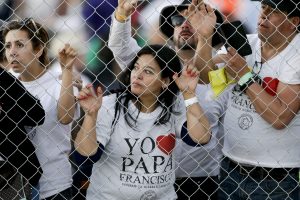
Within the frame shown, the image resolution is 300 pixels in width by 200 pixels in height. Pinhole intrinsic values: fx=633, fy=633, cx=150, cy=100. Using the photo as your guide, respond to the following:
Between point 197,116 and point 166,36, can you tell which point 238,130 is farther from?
point 166,36

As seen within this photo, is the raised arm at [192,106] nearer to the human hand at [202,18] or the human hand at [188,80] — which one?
the human hand at [188,80]

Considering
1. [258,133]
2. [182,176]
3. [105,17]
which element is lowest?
[182,176]

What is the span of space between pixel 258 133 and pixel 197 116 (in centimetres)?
37

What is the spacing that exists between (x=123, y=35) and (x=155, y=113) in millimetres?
447

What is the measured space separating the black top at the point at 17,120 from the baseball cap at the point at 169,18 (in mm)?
939

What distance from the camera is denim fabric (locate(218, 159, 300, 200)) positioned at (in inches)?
124

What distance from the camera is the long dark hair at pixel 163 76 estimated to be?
311 cm

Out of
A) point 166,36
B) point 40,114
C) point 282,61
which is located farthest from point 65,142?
point 282,61

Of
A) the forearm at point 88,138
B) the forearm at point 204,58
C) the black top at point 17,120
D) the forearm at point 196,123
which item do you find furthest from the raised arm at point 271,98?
the black top at point 17,120

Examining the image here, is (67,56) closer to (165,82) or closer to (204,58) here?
(165,82)

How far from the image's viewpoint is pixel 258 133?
10.4ft

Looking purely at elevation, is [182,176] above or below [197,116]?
below

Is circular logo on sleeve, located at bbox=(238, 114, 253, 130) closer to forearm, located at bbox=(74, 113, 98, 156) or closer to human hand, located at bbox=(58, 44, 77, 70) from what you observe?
forearm, located at bbox=(74, 113, 98, 156)

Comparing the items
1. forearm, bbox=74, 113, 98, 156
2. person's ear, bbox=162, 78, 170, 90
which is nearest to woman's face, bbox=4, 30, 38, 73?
forearm, bbox=74, 113, 98, 156
